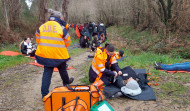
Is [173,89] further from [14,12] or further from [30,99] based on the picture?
[14,12]

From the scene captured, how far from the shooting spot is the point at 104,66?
3.93 meters

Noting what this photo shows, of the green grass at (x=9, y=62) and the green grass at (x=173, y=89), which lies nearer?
the green grass at (x=173, y=89)

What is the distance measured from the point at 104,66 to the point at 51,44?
4.83ft

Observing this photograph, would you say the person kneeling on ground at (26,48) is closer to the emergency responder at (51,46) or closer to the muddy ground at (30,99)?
the muddy ground at (30,99)

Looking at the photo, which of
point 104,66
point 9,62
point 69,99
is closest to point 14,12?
point 9,62

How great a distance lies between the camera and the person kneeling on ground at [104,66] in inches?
149

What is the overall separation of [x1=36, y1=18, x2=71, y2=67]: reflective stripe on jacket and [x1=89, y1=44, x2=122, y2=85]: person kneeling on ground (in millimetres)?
1009

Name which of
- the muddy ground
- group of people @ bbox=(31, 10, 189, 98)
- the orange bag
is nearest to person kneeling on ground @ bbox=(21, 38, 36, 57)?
the muddy ground

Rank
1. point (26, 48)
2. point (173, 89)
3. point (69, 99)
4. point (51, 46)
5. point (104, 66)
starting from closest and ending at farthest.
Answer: point (69, 99)
point (51, 46)
point (173, 89)
point (104, 66)
point (26, 48)

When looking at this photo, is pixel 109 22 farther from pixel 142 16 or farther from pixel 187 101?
pixel 187 101

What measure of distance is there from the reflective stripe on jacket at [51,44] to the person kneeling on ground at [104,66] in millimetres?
1009

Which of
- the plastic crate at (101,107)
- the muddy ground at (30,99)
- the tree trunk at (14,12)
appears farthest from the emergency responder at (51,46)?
the tree trunk at (14,12)

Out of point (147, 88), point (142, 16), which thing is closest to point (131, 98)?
point (147, 88)

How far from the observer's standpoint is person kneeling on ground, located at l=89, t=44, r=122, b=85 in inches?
149
